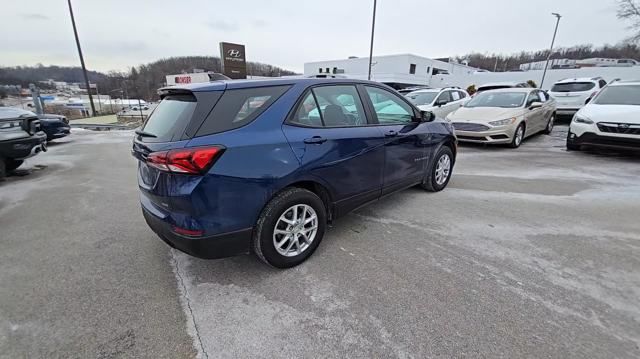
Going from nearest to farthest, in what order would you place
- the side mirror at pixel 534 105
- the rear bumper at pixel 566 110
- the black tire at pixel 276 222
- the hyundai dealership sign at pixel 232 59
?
1. the black tire at pixel 276 222
2. the side mirror at pixel 534 105
3. the rear bumper at pixel 566 110
4. the hyundai dealership sign at pixel 232 59

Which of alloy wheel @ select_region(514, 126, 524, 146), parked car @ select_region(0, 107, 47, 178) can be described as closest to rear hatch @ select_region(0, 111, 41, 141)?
parked car @ select_region(0, 107, 47, 178)

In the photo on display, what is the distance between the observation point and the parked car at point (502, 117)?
25.3 feet

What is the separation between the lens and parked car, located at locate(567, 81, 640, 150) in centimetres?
602

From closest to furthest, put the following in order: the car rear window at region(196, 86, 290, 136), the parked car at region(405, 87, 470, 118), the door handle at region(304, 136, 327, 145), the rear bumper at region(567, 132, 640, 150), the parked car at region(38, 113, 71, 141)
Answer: the car rear window at region(196, 86, 290, 136)
the door handle at region(304, 136, 327, 145)
the rear bumper at region(567, 132, 640, 150)
the parked car at region(38, 113, 71, 141)
the parked car at region(405, 87, 470, 118)

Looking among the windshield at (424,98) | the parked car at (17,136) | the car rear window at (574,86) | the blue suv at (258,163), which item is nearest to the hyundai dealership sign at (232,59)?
the windshield at (424,98)

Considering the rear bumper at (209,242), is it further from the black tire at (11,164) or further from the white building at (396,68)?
the white building at (396,68)

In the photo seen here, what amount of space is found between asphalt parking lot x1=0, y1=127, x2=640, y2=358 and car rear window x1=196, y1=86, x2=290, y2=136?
4.31 feet

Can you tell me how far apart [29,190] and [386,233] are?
593 cm

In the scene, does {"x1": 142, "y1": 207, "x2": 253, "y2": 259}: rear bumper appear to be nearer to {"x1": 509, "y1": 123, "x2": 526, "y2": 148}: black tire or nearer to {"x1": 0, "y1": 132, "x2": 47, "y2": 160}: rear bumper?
{"x1": 0, "y1": 132, "x2": 47, "y2": 160}: rear bumper

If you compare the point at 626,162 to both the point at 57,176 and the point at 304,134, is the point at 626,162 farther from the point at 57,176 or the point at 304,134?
the point at 57,176

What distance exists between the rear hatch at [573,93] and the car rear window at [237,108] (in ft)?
43.3

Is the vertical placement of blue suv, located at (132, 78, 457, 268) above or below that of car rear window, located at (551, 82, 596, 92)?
below

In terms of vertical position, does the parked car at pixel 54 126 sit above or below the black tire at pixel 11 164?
above

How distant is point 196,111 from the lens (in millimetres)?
Answer: 2299
